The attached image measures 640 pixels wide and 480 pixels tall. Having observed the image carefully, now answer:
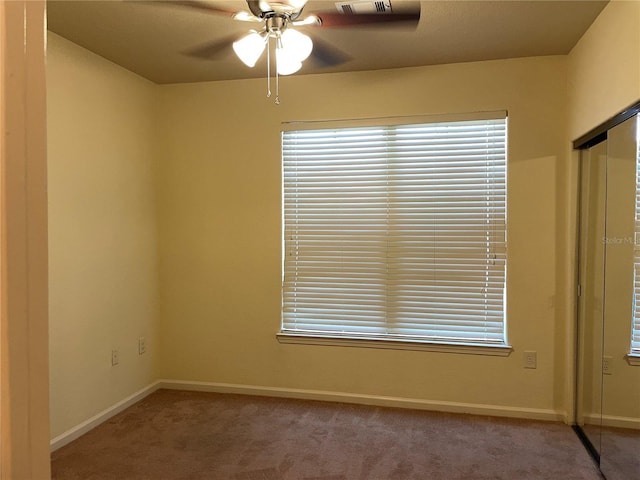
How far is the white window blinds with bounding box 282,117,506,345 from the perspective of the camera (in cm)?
332

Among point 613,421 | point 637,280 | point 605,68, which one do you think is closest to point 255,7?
point 605,68

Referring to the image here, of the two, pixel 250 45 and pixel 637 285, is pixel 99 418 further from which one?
pixel 637 285

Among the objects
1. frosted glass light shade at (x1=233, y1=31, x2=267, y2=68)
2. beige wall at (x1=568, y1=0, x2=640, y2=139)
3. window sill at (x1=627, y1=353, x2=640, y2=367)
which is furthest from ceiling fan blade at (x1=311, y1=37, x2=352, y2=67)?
window sill at (x1=627, y1=353, x2=640, y2=367)

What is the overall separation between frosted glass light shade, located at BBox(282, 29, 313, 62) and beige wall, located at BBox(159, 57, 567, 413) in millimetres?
1416

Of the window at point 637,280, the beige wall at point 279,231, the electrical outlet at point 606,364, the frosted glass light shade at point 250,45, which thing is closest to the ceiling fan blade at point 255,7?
the frosted glass light shade at point 250,45

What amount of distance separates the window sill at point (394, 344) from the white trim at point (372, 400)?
39 centimetres

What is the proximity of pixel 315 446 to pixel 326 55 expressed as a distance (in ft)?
8.54

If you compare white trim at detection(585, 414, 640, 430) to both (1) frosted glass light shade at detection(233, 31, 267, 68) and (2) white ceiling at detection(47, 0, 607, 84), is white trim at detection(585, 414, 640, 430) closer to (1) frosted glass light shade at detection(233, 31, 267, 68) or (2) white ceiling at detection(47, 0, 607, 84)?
(2) white ceiling at detection(47, 0, 607, 84)

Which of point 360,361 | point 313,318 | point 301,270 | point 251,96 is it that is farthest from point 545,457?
point 251,96

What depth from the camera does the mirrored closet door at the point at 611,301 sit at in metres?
2.17

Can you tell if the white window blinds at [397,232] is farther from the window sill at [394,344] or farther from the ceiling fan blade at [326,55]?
the ceiling fan blade at [326,55]

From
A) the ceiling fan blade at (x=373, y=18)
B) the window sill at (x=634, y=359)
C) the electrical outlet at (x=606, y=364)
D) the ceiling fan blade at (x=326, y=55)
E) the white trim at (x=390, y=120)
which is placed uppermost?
the ceiling fan blade at (x=326, y=55)

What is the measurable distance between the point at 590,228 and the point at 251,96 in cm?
265

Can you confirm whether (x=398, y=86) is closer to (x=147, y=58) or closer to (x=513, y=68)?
(x=513, y=68)
